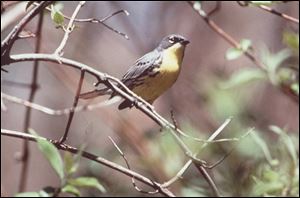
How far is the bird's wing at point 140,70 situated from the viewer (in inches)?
35.2

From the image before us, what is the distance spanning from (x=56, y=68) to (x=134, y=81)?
615 millimetres

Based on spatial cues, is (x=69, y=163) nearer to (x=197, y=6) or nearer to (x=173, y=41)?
(x=173, y=41)

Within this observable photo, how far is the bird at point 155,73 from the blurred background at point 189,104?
0.24 m

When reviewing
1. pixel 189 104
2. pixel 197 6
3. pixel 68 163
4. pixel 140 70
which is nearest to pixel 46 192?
pixel 68 163

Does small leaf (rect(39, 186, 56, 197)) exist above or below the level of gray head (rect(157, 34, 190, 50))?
below

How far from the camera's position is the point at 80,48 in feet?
5.87

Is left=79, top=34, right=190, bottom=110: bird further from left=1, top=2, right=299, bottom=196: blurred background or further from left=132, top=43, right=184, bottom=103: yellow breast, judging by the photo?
left=1, top=2, right=299, bottom=196: blurred background

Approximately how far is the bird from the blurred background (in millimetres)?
244

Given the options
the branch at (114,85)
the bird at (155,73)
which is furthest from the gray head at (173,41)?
the branch at (114,85)

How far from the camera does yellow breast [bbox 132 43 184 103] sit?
0.80 meters

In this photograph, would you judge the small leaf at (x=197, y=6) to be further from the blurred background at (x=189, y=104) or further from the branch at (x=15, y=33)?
the branch at (x=15, y=33)

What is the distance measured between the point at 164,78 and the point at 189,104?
993 mm

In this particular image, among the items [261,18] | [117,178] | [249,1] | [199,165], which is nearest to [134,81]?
[199,165]

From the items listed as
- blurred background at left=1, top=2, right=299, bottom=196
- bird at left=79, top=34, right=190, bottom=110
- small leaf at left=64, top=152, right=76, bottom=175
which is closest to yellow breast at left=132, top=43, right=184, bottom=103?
bird at left=79, top=34, right=190, bottom=110
